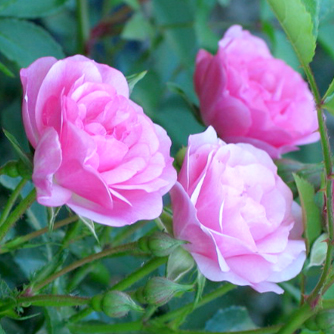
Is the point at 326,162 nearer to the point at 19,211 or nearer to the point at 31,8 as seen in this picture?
the point at 19,211

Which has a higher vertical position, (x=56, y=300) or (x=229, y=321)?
(x=56, y=300)

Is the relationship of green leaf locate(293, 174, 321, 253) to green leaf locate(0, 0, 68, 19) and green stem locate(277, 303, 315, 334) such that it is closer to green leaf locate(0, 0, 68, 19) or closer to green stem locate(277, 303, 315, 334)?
green stem locate(277, 303, 315, 334)

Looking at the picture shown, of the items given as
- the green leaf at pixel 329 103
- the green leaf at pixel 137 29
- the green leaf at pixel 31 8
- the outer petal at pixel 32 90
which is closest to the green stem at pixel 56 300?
the outer petal at pixel 32 90

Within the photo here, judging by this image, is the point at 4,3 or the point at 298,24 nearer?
the point at 298,24

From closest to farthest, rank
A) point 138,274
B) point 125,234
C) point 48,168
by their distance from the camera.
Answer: point 48,168
point 138,274
point 125,234

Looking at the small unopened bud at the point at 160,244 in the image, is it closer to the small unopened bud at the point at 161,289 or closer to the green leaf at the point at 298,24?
the small unopened bud at the point at 161,289

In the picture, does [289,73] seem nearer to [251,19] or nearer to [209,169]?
[209,169]

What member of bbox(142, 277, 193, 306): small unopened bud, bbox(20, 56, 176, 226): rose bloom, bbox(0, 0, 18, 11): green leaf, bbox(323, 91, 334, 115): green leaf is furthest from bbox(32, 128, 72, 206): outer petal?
bbox(0, 0, 18, 11): green leaf

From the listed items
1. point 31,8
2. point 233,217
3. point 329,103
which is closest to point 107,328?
point 233,217
